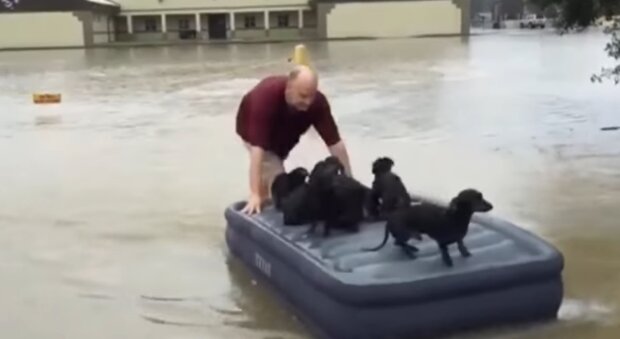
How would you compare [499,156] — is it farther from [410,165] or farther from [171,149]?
[171,149]

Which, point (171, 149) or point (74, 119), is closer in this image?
point (171, 149)

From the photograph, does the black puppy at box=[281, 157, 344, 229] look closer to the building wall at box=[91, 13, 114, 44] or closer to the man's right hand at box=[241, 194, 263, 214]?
the man's right hand at box=[241, 194, 263, 214]

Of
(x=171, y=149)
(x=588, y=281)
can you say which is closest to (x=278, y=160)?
(x=588, y=281)

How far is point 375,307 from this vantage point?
4.86 meters

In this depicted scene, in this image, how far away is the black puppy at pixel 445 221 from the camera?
199 inches

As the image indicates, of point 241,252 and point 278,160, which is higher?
point 278,160

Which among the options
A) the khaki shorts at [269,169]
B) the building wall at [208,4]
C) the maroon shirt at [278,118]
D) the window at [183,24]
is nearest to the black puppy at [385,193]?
the maroon shirt at [278,118]

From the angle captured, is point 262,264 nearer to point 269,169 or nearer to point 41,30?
point 269,169

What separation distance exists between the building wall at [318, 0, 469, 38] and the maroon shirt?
58401 millimetres

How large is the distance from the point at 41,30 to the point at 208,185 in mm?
57300

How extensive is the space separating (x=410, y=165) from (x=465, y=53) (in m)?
28.9

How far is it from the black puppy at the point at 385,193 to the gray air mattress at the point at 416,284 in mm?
181

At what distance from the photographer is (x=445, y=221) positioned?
5.07 meters

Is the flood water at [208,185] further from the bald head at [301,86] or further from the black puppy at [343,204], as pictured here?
the bald head at [301,86]
